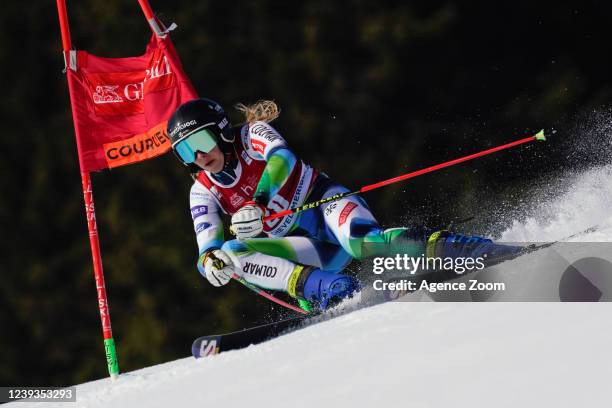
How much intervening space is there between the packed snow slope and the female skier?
0.66 meters

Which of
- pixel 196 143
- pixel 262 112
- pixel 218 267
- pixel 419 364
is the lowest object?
pixel 419 364

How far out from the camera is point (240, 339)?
11.5 ft

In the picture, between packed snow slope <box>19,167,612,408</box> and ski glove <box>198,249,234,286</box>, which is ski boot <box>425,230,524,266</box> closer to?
packed snow slope <box>19,167,612,408</box>

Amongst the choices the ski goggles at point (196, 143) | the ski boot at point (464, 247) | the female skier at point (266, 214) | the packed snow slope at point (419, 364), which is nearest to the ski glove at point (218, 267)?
the female skier at point (266, 214)

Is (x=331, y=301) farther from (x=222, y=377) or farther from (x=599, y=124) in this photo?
(x=599, y=124)

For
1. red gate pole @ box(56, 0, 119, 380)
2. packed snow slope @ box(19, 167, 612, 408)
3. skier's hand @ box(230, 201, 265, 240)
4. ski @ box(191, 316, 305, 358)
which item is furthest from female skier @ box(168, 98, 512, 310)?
packed snow slope @ box(19, 167, 612, 408)

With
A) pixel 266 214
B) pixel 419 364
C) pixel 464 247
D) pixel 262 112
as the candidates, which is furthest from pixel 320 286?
pixel 419 364

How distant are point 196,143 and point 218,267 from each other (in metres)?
0.60

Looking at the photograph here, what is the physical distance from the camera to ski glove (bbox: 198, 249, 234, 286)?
3.72 meters

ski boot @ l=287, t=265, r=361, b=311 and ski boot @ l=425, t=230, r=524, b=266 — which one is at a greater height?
ski boot @ l=287, t=265, r=361, b=311

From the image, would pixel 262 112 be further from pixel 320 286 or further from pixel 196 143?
pixel 320 286

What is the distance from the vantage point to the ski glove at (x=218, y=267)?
372 cm

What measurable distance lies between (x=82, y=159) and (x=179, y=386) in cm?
187

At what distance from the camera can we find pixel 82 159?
415 cm
